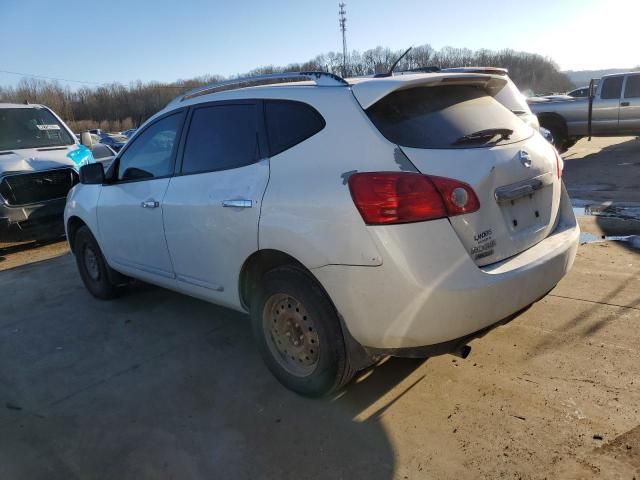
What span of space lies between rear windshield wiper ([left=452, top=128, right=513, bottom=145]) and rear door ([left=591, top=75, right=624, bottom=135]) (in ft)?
40.0

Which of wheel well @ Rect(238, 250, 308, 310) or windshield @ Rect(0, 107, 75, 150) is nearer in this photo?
wheel well @ Rect(238, 250, 308, 310)

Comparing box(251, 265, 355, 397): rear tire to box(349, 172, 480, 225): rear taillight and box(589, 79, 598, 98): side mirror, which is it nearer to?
box(349, 172, 480, 225): rear taillight

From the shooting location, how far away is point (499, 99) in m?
3.59

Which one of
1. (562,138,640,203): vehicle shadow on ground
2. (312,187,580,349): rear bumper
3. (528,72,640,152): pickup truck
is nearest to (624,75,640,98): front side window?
(528,72,640,152): pickup truck

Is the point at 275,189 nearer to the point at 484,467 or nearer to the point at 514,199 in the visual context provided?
the point at 514,199

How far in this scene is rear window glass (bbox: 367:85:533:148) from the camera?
2.65 meters

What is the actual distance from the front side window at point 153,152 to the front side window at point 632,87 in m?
13.0

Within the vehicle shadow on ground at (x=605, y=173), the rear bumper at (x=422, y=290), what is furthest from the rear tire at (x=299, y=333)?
the vehicle shadow on ground at (x=605, y=173)

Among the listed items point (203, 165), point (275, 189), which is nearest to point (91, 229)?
point (203, 165)

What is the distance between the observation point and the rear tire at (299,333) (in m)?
2.80

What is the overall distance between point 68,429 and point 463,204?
2593 mm

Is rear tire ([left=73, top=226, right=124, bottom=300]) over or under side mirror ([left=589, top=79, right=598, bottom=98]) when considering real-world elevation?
under

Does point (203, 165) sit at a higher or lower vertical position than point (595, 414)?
higher

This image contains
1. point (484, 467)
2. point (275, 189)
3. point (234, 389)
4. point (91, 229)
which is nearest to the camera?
point (484, 467)
